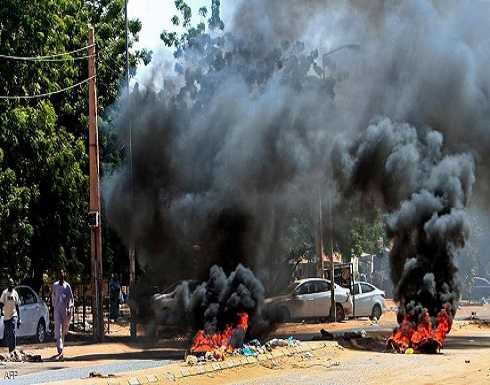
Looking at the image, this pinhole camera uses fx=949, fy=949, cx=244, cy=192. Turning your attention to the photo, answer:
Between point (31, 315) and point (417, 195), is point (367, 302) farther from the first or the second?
point (417, 195)

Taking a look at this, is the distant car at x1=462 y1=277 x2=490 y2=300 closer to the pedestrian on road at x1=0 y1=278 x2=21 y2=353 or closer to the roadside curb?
the roadside curb

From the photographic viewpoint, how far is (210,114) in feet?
68.5

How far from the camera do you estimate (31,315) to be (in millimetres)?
25078

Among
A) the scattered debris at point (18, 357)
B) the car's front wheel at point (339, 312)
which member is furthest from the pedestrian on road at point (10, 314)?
the car's front wheel at point (339, 312)

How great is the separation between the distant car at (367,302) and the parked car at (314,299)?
2.91 ft

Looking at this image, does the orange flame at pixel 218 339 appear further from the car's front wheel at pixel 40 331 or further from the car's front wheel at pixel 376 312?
the car's front wheel at pixel 376 312

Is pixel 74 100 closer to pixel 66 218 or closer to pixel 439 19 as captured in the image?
pixel 66 218

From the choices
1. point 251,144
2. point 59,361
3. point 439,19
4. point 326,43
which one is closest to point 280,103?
point 251,144

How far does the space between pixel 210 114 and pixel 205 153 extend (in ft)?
2.91

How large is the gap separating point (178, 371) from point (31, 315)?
34.4ft

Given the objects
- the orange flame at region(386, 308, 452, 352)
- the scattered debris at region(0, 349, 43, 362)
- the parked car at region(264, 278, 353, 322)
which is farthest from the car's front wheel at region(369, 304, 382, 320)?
the scattered debris at region(0, 349, 43, 362)

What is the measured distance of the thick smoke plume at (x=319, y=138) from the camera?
2059 cm

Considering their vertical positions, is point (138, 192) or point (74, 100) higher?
point (74, 100)

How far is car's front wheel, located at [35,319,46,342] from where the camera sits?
84.7 ft
